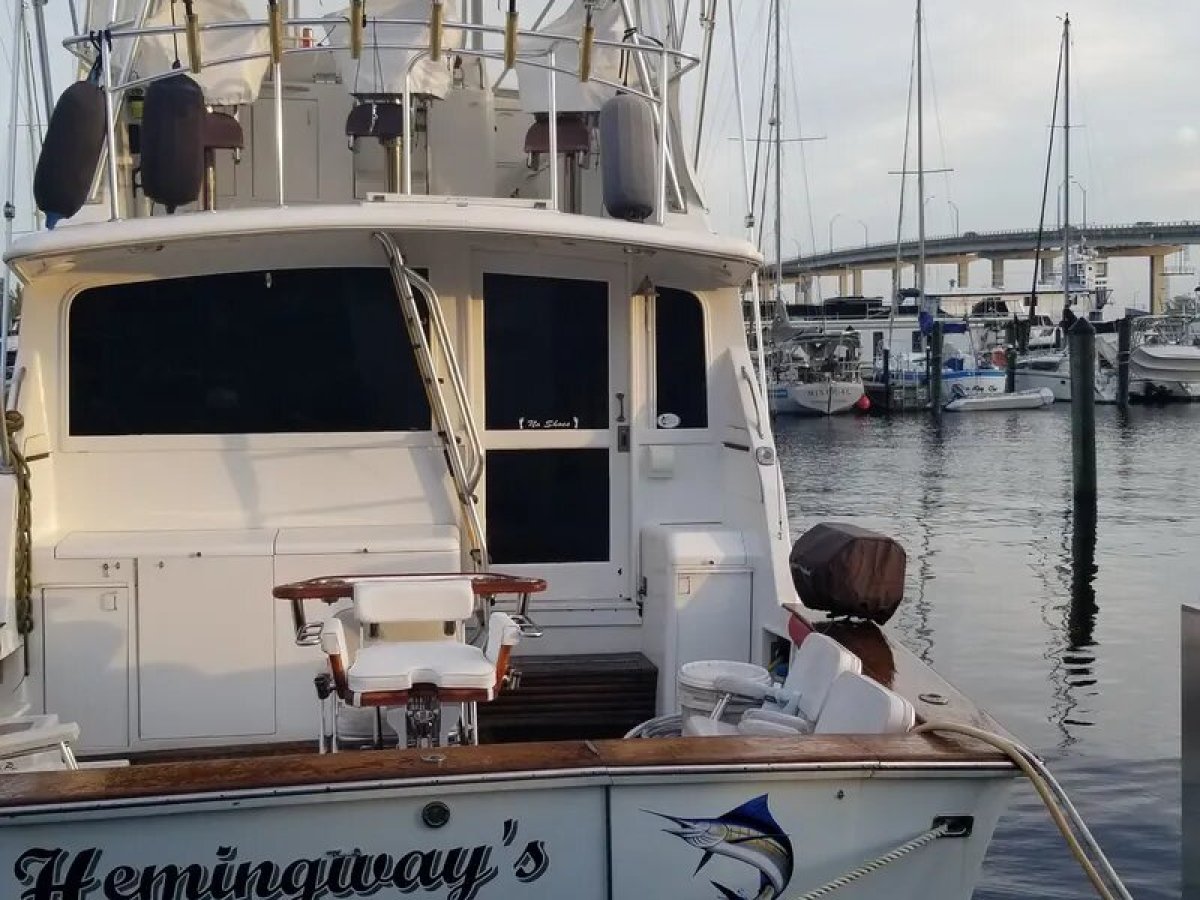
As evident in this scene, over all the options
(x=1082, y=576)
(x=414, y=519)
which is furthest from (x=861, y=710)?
(x=1082, y=576)

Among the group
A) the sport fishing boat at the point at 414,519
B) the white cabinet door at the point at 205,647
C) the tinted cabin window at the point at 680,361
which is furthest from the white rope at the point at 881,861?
the tinted cabin window at the point at 680,361

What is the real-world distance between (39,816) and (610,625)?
348 centimetres

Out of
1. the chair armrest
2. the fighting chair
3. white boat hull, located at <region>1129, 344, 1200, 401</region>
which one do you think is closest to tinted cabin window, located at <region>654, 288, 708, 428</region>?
the fighting chair

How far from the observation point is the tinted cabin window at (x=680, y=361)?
265 inches

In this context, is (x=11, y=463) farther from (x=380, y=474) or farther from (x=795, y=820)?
(x=795, y=820)

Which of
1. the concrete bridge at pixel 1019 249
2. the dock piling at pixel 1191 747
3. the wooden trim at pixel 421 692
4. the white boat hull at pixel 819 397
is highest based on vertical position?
the concrete bridge at pixel 1019 249

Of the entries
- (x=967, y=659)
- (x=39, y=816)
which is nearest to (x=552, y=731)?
(x=39, y=816)

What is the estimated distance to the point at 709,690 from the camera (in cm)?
489

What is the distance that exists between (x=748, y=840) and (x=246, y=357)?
3596 mm

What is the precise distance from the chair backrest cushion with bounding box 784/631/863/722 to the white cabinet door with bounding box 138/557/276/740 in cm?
220

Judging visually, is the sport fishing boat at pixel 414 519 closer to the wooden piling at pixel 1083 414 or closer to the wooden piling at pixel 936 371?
the wooden piling at pixel 1083 414

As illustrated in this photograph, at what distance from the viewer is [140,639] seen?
554 cm

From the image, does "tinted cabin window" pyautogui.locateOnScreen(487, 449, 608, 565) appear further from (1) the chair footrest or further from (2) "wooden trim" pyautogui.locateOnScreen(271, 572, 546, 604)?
(2) "wooden trim" pyautogui.locateOnScreen(271, 572, 546, 604)

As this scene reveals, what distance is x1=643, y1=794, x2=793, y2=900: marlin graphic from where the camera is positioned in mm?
3701
